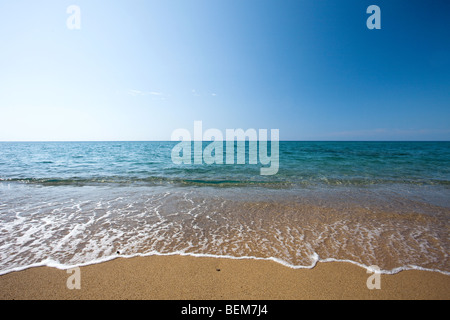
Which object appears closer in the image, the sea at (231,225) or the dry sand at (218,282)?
the dry sand at (218,282)

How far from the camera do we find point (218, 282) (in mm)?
2832

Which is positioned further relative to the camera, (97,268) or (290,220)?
(290,220)

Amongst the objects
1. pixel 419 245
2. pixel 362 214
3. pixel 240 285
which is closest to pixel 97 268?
pixel 240 285

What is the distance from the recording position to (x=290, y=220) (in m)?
5.38

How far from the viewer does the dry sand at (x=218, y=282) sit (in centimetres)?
260

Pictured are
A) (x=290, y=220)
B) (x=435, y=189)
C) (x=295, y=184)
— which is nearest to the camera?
(x=290, y=220)

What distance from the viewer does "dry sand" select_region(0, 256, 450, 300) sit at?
2604mm

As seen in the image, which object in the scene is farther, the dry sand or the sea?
the sea

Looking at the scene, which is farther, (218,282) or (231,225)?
(231,225)
